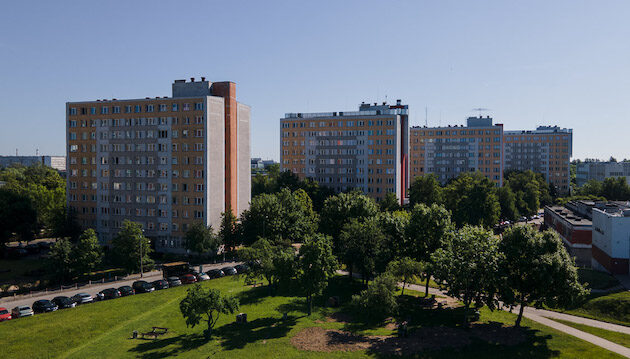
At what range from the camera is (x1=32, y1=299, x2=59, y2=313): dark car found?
6156 cm

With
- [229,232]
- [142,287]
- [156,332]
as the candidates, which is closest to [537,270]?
[156,332]

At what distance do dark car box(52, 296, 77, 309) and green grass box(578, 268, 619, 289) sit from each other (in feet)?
255

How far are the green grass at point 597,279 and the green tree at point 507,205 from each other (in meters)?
55.8

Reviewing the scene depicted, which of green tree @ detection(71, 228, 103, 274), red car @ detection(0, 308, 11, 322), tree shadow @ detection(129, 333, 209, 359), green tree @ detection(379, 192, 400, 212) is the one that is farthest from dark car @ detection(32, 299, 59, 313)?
green tree @ detection(379, 192, 400, 212)

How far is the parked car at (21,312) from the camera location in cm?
5962

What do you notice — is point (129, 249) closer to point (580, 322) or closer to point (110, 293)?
point (110, 293)

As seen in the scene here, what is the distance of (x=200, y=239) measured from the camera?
89500mm

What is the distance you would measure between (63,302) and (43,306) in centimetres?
274

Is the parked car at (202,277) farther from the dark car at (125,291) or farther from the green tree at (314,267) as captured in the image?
the green tree at (314,267)

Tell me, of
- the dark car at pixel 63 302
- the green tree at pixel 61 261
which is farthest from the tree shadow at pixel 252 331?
the green tree at pixel 61 261

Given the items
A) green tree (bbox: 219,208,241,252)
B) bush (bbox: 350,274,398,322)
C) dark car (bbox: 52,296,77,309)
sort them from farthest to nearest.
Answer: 1. green tree (bbox: 219,208,241,252)
2. dark car (bbox: 52,296,77,309)
3. bush (bbox: 350,274,398,322)

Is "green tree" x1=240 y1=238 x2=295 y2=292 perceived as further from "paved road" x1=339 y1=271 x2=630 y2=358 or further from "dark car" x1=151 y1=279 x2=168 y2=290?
"paved road" x1=339 y1=271 x2=630 y2=358

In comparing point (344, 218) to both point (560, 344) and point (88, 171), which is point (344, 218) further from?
point (88, 171)

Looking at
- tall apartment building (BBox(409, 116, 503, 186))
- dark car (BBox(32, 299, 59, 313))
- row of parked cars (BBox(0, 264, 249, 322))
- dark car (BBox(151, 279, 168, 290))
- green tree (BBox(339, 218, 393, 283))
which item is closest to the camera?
row of parked cars (BBox(0, 264, 249, 322))
